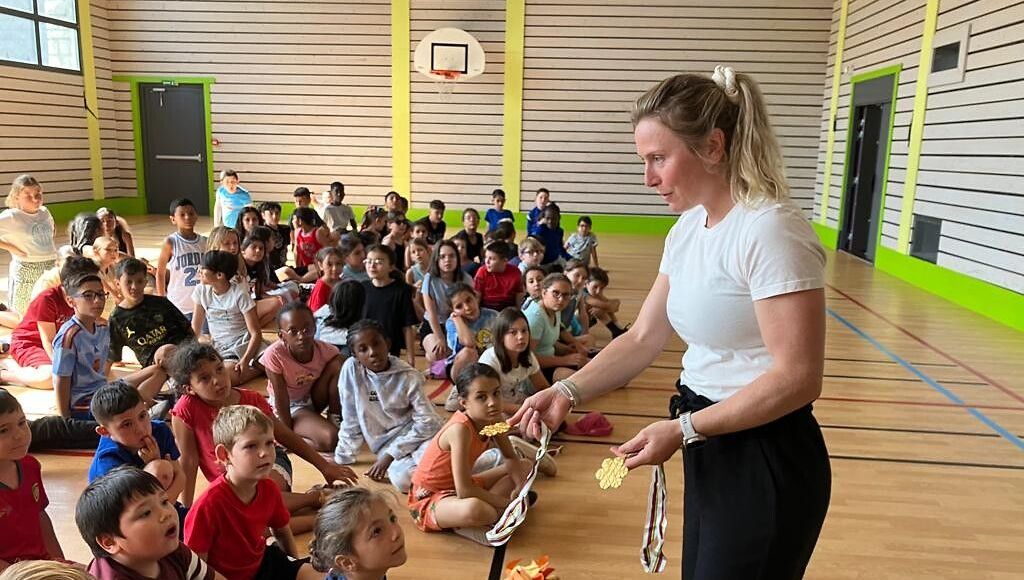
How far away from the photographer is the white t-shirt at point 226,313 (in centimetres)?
511

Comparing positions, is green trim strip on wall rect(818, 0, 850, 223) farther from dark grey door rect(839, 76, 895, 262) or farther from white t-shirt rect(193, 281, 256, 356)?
white t-shirt rect(193, 281, 256, 356)

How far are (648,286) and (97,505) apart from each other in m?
7.34

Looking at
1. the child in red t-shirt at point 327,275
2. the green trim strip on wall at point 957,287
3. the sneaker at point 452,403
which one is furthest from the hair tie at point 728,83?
the green trim strip on wall at point 957,287

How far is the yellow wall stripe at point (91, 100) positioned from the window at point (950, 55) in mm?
13786

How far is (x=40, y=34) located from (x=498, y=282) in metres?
10.9

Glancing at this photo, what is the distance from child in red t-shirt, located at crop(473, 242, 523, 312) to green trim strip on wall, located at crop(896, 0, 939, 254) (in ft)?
20.3

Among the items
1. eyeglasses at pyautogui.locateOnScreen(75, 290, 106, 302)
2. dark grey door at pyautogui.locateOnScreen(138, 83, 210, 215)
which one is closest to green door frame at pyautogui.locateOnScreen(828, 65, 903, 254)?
eyeglasses at pyautogui.locateOnScreen(75, 290, 106, 302)

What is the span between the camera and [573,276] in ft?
19.2

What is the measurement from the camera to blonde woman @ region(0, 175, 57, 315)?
20.0 ft

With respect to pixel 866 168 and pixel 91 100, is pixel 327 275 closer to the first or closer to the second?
pixel 866 168

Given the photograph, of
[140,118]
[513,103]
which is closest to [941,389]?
[513,103]

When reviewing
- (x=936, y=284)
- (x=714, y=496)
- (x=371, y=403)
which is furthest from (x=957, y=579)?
(x=936, y=284)

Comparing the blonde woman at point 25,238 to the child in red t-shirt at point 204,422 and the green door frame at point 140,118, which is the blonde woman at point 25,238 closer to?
the child in red t-shirt at point 204,422

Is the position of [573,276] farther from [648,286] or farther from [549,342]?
[648,286]
